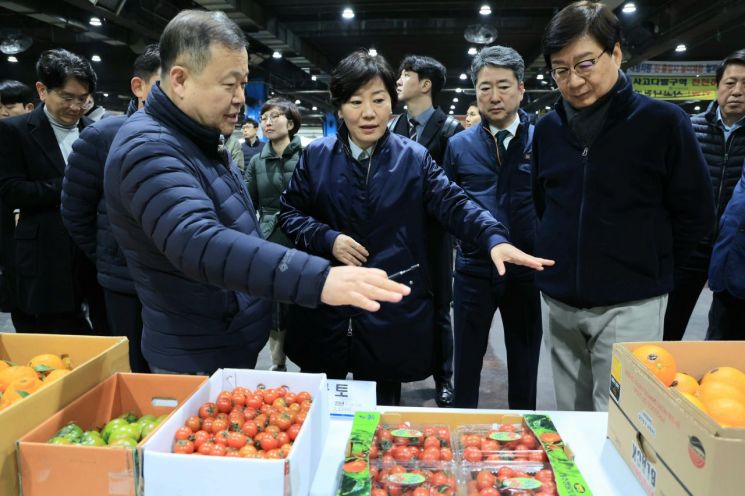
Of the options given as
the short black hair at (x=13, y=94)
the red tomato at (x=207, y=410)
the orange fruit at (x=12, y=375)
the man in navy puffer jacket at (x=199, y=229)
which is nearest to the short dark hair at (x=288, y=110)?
the short black hair at (x=13, y=94)

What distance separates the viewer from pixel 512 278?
2.40 metres

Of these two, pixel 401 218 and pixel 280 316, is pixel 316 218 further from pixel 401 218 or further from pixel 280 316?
pixel 280 316

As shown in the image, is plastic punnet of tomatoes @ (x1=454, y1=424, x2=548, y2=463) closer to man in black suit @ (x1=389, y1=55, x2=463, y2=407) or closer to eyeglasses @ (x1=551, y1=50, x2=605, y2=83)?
eyeglasses @ (x1=551, y1=50, x2=605, y2=83)

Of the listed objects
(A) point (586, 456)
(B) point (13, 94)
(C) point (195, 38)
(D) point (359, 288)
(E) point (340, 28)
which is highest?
(E) point (340, 28)

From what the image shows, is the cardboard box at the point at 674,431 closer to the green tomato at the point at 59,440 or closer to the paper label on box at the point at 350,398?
the paper label on box at the point at 350,398

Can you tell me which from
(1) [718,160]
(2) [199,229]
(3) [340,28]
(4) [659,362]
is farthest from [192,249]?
(3) [340,28]

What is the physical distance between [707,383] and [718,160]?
80.5 inches

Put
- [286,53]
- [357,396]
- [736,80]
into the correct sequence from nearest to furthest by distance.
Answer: [357,396] → [736,80] → [286,53]

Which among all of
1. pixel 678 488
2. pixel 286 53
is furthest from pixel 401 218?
pixel 286 53

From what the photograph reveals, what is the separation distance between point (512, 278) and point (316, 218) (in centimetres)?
93

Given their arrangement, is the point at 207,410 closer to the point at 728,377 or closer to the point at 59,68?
the point at 728,377

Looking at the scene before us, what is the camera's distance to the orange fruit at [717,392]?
3.67ft

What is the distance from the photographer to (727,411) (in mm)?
1062

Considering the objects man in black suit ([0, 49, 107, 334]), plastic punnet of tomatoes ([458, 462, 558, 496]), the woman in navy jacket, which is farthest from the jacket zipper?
man in black suit ([0, 49, 107, 334])
